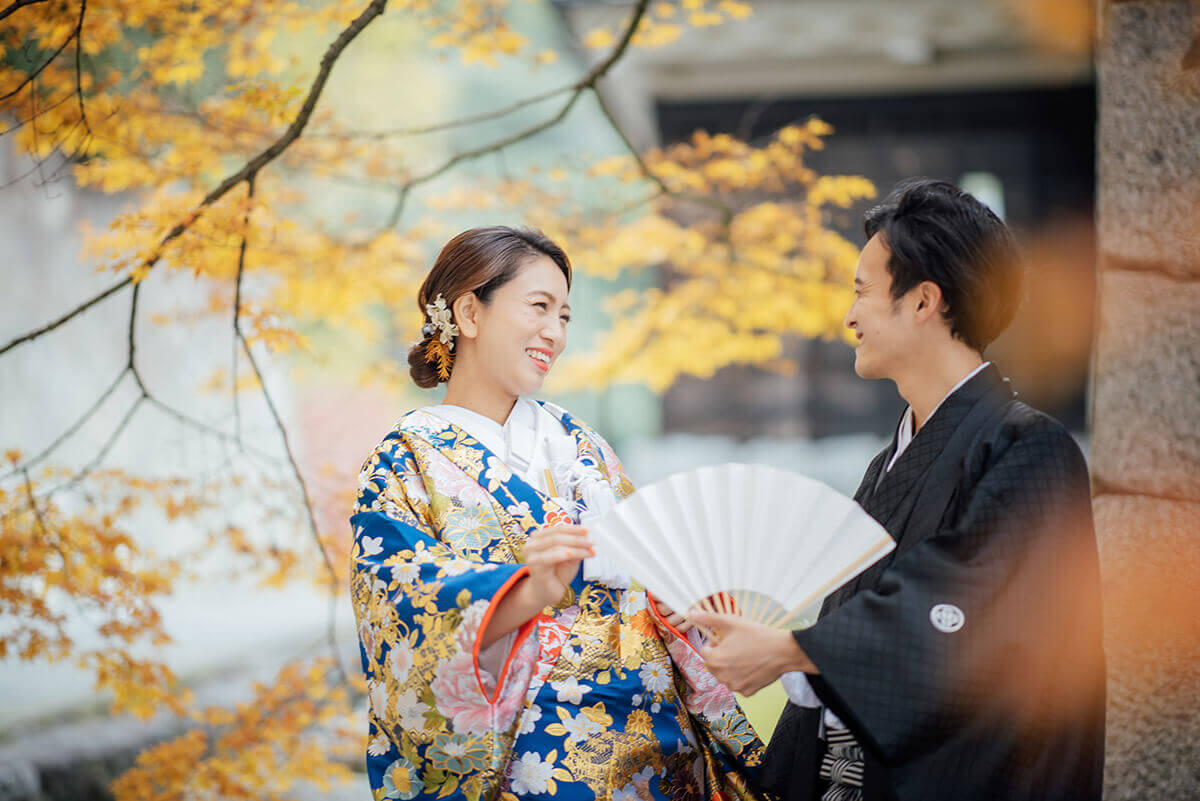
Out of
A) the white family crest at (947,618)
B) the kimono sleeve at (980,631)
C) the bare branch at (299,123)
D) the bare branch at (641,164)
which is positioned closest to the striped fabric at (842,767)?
the kimono sleeve at (980,631)

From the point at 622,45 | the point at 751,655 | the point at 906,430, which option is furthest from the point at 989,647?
the point at 622,45

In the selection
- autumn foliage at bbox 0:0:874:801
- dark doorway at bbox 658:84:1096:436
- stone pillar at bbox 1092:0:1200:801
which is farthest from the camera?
dark doorway at bbox 658:84:1096:436

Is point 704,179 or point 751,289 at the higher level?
point 704,179

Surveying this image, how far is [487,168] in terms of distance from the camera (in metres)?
14.2

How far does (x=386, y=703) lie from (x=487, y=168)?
12.7 m

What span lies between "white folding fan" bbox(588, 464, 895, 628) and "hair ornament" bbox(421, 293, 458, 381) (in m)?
0.81

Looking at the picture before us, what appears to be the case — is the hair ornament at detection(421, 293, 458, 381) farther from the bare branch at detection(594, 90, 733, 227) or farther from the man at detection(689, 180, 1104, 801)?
the bare branch at detection(594, 90, 733, 227)

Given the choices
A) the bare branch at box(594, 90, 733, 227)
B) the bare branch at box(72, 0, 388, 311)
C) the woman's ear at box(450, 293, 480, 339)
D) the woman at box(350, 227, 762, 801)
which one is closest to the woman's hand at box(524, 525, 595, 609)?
the woman at box(350, 227, 762, 801)

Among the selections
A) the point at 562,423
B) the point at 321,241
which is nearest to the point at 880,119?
the point at 321,241

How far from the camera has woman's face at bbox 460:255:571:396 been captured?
8.14 ft

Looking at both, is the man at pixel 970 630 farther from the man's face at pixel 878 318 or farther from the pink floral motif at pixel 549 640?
the pink floral motif at pixel 549 640

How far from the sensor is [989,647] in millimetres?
1958

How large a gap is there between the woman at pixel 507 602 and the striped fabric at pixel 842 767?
301 mm

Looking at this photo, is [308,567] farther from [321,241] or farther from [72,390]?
[72,390]
